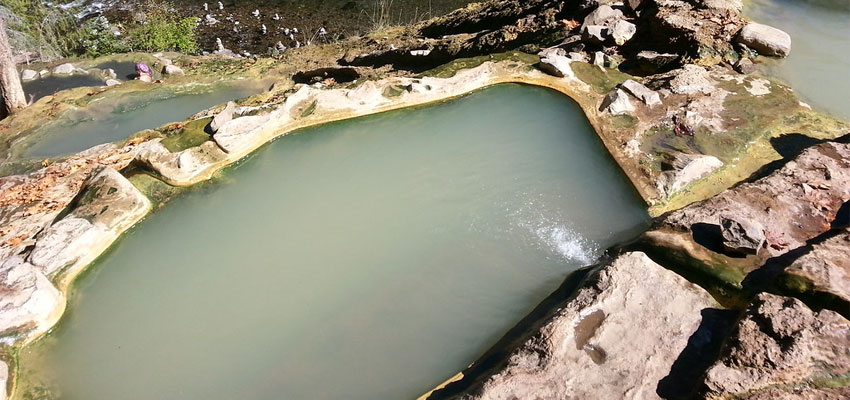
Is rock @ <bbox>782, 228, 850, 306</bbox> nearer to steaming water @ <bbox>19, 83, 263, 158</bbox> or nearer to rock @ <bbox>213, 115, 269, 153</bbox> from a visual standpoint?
rock @ <bbox>213, 115, 269, 153</bbox>

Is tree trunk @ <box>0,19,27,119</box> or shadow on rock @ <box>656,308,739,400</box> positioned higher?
tree trunk @ <box>0,19,27,119</box>

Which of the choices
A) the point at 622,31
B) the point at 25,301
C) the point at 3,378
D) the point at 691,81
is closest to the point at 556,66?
the point at 691,81

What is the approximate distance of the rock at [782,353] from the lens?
311cm

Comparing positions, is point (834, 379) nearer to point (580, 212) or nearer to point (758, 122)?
point (580, 212)

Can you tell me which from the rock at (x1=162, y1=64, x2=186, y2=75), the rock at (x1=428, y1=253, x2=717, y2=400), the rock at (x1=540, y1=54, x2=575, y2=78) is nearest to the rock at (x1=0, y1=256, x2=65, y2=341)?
the rock at (x1=428, y1=253, x2=717, y2=400)

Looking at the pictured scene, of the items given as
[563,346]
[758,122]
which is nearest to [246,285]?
[563,346]

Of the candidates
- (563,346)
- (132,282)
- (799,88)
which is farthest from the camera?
(799,88)

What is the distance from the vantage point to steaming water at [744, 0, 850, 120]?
6846 mm

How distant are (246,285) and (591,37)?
6498 millimetres

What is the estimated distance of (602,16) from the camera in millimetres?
8547

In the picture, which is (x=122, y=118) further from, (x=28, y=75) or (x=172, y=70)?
(x=28, y=75)

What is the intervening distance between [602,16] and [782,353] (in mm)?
6819

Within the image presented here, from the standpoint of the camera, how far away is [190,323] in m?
4.56

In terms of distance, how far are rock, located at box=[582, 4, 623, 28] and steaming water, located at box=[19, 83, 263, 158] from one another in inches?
237
